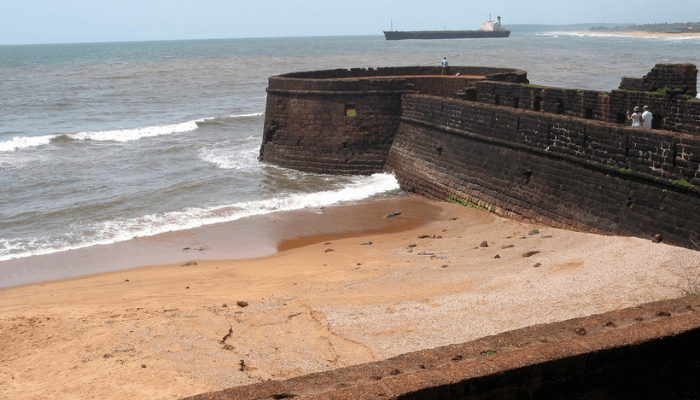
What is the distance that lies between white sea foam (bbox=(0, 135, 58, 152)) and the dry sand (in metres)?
15.3

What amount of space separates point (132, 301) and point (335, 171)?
8894mm

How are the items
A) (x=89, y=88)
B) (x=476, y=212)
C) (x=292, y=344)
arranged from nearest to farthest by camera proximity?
(x=292, y=344)
(x=476, y=212)
(x=89, y=88)

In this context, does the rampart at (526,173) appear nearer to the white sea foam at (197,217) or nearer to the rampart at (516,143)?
the rampart at (516,143)

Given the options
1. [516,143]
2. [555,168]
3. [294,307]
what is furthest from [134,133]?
[294,307]

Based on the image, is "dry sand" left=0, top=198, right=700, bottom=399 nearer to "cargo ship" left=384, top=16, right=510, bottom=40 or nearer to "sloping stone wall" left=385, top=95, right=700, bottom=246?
"sloping stone wall" left=385, top=95, right=700, bottom=246

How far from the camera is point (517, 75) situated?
15.8 m

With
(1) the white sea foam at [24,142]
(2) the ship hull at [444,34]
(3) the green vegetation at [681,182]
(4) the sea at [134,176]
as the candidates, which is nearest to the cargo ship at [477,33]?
(2) the ship hull at [444,34]

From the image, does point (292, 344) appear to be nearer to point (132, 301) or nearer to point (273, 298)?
point (273, 298)

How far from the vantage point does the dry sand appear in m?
5.88

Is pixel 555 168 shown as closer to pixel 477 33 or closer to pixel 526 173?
pixel 526 173

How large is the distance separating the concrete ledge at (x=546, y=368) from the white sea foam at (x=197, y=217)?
367 inches

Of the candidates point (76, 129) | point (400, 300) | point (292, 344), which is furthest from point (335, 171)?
point (76, 129)

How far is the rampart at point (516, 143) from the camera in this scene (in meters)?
9.04

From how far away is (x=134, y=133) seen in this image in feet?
85.0
